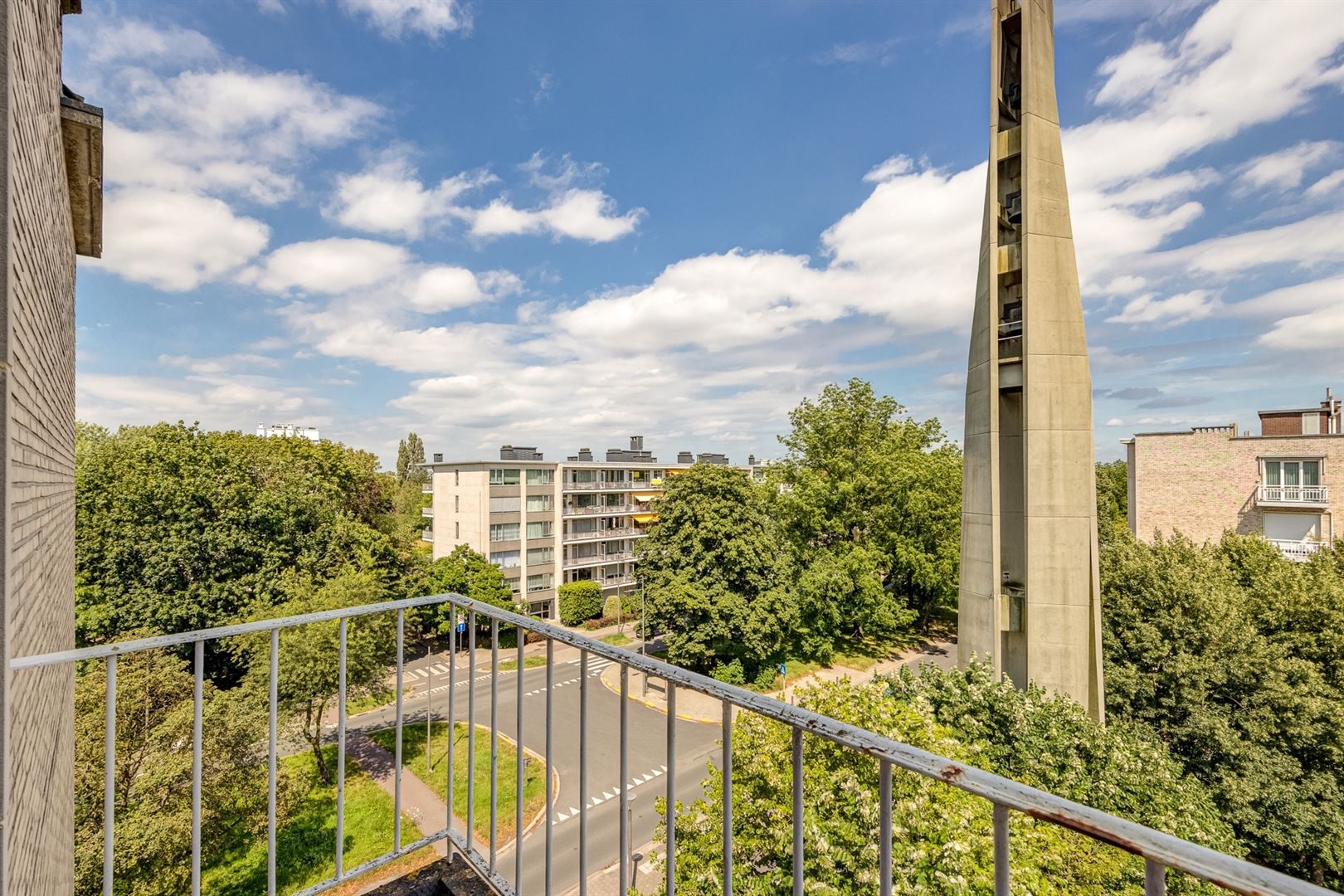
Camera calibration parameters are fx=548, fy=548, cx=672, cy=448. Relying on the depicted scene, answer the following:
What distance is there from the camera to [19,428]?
1964mm

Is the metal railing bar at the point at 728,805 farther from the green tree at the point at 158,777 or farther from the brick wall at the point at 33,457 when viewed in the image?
the green tree at the point at 158,777

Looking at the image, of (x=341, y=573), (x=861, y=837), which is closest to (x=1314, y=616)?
(x=861, y=837)

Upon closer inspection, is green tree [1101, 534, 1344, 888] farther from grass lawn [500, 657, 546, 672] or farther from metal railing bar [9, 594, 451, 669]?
grass lawn [500, 657, 546, 672]

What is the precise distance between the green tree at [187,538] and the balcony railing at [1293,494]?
28362 mm

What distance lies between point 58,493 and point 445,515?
2430 cm

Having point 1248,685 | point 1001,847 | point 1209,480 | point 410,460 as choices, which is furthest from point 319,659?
point 410,460

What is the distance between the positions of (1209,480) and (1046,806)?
24907 mm

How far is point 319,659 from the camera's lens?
12.1 meters

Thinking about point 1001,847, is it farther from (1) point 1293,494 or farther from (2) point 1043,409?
(1) point 1293,494

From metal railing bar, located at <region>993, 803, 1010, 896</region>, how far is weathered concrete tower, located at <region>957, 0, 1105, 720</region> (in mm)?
9887

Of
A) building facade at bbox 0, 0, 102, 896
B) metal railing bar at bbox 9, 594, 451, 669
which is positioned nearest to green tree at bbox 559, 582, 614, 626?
building facade at bbox 0, 0, 102, 896

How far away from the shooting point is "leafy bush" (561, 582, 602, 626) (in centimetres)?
2539

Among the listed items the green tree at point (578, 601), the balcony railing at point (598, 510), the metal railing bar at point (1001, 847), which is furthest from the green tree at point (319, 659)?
the balcony railing at point (598, 510)

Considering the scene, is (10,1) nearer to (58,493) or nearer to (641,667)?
(641,667)
